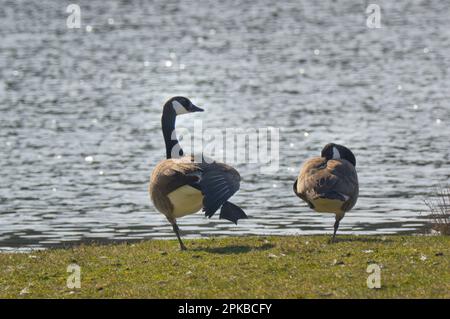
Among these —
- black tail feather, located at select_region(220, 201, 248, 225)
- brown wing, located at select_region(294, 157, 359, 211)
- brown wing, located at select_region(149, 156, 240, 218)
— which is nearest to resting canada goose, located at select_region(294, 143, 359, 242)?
brown wing, located at select_region(294, 157, 359, 211)

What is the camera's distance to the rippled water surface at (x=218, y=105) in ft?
103

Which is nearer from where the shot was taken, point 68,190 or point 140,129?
point 68,190

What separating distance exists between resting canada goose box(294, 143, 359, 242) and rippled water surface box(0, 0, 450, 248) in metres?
6.21

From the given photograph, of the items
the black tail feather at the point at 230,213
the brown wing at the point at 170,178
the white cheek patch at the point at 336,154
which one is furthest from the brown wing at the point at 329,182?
the brown wing at the point at 170,178

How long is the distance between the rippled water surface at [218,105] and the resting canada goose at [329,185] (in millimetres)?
6207

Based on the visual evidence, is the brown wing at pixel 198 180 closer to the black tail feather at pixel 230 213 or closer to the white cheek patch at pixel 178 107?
the black tail feather at pixel 230 213

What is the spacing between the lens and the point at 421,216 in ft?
96.3

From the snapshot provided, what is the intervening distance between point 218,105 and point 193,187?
43.3 m

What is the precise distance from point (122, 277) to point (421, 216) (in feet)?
44.9

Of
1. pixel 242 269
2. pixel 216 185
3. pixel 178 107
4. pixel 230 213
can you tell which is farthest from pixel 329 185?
pixel 178 107
